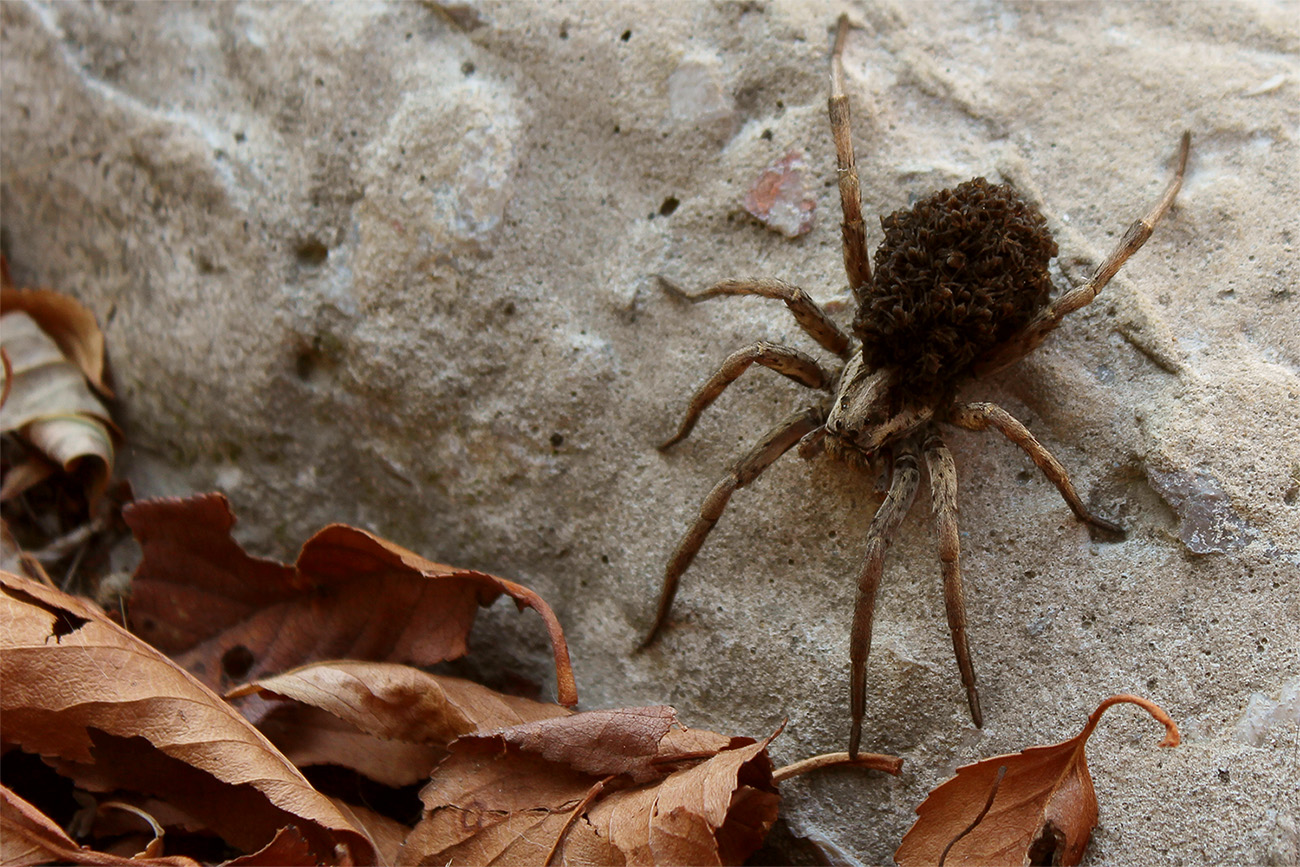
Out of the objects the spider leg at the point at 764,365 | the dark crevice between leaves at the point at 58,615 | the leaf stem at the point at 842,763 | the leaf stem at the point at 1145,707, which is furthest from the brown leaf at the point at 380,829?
the leaf stem at the point at 1145,707

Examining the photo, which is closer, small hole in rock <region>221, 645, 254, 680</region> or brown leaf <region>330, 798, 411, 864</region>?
brown leaf <region>330, 798, 411, 864</region>

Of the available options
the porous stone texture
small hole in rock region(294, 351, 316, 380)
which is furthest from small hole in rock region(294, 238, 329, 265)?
small hole in rock region(294, 351, 316, 380)

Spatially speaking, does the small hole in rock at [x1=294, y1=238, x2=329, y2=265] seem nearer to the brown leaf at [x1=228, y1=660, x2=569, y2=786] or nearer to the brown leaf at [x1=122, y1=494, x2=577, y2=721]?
the brown leaf at [x1=122, y1=494, x2=577, y2=721]

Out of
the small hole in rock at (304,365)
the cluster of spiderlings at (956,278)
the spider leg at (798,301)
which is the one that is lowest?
the small hole in rock at (304,365)

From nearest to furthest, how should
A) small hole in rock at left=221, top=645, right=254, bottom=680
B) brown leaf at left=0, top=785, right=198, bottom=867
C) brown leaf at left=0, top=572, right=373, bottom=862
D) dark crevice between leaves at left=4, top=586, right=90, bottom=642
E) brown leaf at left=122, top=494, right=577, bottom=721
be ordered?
brown leaf at left=0, top=785, right=198, bottom=867 → brown leaf at left=0, top=572, right=373, bottom=862 → dark crevice between leaves at left=4, top=586, right=90, bottom=642 → brown leaf at left=122, top=494, right=577, bottom=721 → small hole in rock at left=221, top=645, right=254, bottom=680

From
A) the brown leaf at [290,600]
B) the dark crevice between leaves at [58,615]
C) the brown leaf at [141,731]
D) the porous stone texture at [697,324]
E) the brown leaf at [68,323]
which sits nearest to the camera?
the brown leaf at [141,731]

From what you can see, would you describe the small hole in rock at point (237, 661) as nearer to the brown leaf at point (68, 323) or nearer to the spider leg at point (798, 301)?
the brown leaf at point (68, 323)

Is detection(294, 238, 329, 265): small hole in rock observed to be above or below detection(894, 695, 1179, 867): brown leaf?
above
